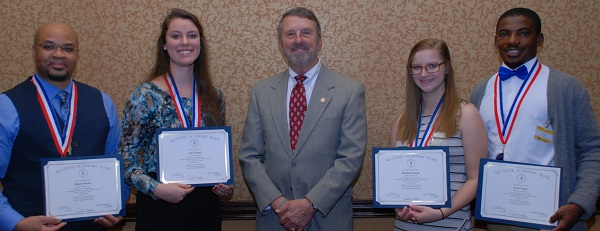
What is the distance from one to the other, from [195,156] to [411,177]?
3.37 ft

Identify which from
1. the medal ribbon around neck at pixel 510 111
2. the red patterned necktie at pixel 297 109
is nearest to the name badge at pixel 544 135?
the medal ribbon around neck at pixel 510 111

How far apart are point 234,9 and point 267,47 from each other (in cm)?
36

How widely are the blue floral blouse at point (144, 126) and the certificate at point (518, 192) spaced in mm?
1493

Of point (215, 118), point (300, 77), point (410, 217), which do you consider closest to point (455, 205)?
point (410, 217)

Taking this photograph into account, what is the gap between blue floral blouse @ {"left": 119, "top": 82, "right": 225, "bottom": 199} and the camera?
250 cm

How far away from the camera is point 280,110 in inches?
107

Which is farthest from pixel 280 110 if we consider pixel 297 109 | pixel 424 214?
pixel 424 214

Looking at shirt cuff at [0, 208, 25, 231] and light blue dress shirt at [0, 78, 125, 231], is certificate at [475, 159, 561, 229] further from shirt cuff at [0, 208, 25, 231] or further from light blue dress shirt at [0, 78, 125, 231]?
shirt cuff at [0, 208, 25, 231]

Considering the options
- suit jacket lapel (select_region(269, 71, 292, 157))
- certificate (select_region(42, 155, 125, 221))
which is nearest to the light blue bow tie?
suit jacket lapel (select_region(269, 71, 292, 157))

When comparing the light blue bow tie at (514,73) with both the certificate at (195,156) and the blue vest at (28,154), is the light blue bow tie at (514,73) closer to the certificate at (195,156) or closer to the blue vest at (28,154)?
the certificate at (195,156)

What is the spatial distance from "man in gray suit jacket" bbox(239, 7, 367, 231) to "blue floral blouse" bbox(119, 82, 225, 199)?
46cm

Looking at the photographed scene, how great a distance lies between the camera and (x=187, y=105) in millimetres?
2637

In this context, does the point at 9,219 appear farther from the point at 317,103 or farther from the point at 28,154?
the point at 317,103

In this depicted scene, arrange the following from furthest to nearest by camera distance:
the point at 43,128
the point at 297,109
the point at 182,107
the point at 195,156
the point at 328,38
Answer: the point at 328,38, the point at 297,109, the point at 182,107, the point at 195,156, the point at 43,128
